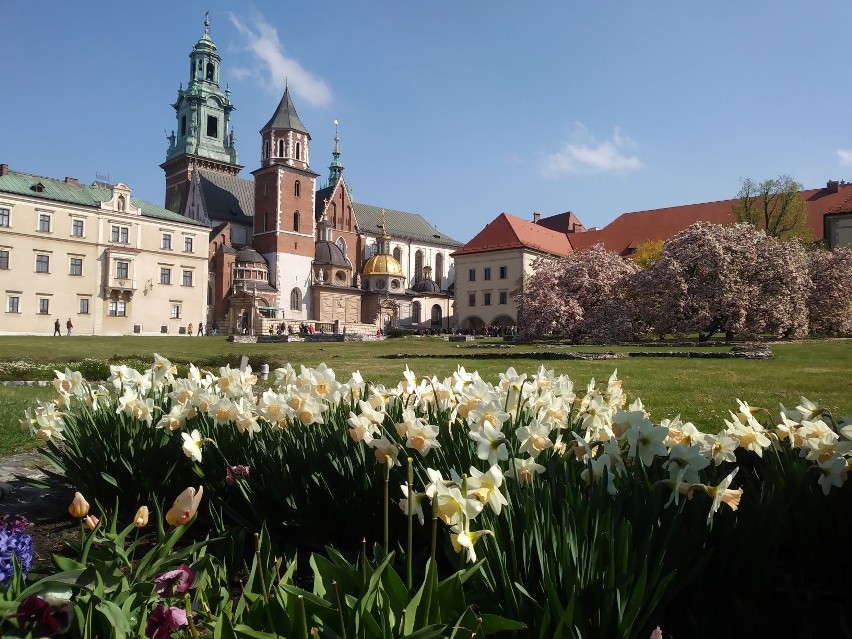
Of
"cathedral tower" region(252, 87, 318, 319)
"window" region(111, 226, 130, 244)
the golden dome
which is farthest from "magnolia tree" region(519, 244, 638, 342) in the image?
"window" region(111, 226, 130, 244)

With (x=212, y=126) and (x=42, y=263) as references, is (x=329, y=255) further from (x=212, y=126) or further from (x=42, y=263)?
(x=42, y=263)

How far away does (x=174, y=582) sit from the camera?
5.47ft

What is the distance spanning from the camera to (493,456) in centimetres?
222

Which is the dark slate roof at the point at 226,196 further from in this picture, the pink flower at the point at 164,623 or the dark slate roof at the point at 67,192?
the pink flower at the point at 164,623

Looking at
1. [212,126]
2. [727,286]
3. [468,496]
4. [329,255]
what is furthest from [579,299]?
[212,126]

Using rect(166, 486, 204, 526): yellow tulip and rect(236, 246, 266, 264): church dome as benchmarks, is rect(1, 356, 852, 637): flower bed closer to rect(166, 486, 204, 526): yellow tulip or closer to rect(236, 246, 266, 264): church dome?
rect(166, 486, 204, 526): yellow tulip

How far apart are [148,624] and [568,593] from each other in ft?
3.60

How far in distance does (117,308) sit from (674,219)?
5171 centimetres

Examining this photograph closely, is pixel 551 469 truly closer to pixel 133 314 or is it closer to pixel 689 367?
pixel 689 367

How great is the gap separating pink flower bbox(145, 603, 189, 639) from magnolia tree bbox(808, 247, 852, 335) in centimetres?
4150

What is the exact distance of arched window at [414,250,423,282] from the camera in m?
83.6

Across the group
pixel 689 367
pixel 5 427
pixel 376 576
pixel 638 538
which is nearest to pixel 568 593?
pixel 638 538

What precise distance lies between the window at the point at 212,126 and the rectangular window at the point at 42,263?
28115 mm

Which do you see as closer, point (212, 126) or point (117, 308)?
point (117, 308)
